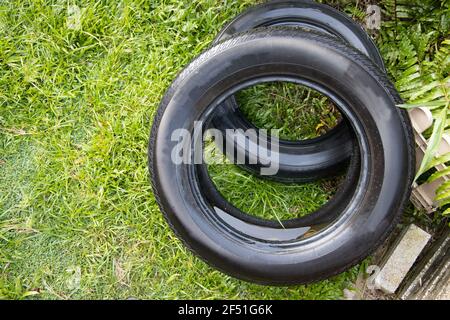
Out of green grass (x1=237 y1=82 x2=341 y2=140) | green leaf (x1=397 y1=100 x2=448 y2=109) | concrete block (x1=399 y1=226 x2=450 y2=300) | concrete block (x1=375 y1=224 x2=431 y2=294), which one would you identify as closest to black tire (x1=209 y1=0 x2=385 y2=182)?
green grass (x1=237 y1=82 x2=341 y2=140)

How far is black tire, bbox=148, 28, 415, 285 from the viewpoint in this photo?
2.78 m

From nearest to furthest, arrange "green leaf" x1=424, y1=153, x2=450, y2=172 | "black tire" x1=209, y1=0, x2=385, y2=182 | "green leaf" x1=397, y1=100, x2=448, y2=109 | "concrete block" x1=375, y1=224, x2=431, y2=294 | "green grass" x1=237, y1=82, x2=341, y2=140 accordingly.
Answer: "green leaf" x1=397, y1=100, x2=448, y2=109
"green leaf" x1=424, y1=153, x2=450, y2=172
"black tire" x1=209, y1=0, x2=385, y2=182
"concrete block" x1=375, y1=224, x2=431, y2=294
"green grass" x1=237, y1=82, x2=341, y2=140

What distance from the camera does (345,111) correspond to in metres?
2.88

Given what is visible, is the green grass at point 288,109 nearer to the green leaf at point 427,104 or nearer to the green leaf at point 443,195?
the green leaf at point 427,104

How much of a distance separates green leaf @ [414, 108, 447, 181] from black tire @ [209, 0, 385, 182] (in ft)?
1.59

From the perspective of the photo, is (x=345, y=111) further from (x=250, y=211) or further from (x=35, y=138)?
(x=35, y=138)

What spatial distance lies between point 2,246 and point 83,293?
0.59m

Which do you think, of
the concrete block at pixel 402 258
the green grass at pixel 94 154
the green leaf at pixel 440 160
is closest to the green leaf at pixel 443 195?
the green leaf at pixel 440 160

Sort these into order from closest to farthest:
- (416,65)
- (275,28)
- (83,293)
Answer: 1. (275,28)
2. (416,65)
3. (83,293)

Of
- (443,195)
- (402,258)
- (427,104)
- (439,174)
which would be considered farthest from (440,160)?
(402,258)

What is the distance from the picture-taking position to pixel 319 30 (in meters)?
3.24

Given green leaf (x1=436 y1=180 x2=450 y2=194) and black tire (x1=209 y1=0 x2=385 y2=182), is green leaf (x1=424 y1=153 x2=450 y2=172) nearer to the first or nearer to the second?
green leaf (x1=436 y1=180 x2=450 y2=194)

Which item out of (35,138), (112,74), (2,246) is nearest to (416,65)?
(112,74)

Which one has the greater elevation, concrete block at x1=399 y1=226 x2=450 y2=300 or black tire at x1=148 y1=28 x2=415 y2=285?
black tire at x1=148 y1=28 x2=415 y2=285
